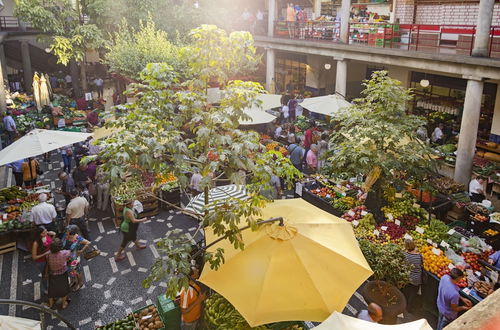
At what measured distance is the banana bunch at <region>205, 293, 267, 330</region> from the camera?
6.25 metres

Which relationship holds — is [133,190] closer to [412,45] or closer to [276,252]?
[276,252]

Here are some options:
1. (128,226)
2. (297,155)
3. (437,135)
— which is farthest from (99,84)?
(437,135)

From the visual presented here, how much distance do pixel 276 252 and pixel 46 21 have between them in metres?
20.9

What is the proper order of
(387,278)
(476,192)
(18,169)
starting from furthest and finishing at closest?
(18,169) → (476,192) → (387,278)

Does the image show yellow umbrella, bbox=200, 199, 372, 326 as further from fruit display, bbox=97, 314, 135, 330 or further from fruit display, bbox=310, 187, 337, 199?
fruit display, bbox=310, 187, 337, 199

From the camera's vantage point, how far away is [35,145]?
424 inches

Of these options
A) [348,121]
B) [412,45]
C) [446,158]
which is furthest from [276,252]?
[412,45]

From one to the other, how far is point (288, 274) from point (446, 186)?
26.4 ft

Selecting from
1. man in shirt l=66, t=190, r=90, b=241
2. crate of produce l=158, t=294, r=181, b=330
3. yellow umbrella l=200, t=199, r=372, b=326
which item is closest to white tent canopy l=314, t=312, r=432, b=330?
yellow umbrella l=200, t=199, r=372, b=326

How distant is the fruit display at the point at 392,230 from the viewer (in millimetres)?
9121

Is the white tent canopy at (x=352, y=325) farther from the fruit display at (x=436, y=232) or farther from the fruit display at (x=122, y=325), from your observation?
the fruit display at (x=436, y=232)

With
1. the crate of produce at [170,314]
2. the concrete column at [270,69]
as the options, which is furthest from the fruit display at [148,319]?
the concrete column at [270,69]

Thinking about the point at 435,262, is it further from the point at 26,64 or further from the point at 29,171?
the point at 26,64

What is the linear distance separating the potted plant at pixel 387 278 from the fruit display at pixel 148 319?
3.56m
